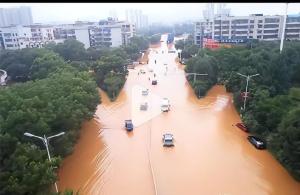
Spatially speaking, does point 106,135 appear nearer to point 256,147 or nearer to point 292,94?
point 256,147

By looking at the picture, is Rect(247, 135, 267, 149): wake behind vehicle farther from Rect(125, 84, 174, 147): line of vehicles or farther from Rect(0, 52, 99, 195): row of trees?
Rect(0, 52, 99, 195): row of trees

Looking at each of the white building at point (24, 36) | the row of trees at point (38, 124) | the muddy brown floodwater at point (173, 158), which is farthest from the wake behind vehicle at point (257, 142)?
the white building at point (24, 36)

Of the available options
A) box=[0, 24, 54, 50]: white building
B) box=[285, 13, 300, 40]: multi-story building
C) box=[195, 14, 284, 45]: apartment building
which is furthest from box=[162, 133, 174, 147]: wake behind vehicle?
box=[0, 24, 54, 50]: white building

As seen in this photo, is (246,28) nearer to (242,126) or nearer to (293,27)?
(293,27)

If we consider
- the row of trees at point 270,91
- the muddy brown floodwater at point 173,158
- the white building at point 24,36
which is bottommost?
the muddy brown floodwater at point 173,158

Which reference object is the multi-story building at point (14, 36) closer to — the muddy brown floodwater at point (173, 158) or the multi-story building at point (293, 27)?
the muddy brown floodwater at point (173, 158)

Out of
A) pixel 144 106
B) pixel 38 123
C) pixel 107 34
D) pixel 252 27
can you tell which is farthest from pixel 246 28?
pixel 38 123
